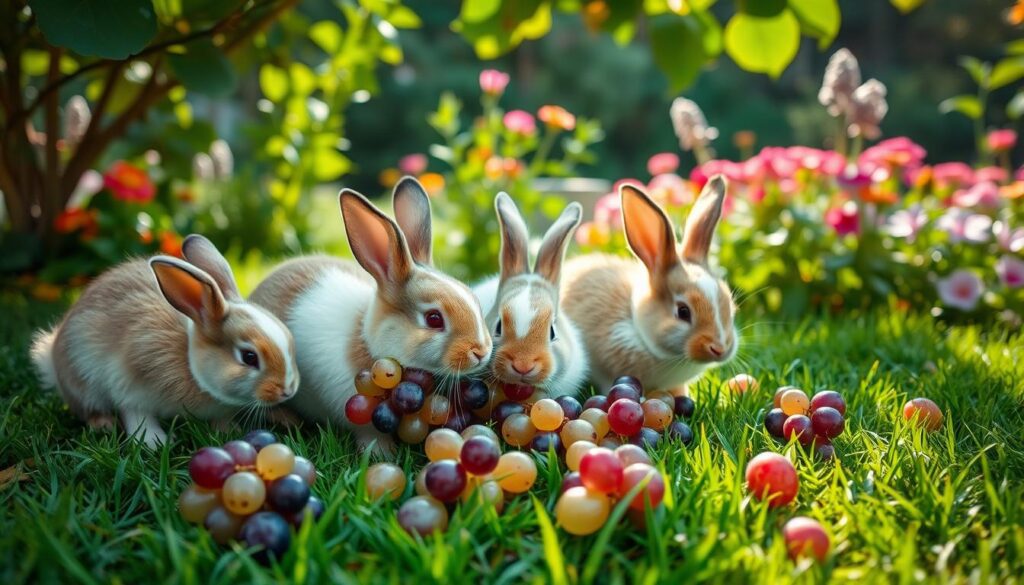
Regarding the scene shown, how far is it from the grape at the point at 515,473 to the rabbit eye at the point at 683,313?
0.84m

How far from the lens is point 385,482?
167 cm

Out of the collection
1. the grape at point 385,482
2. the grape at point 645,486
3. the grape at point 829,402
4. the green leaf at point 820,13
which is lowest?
the grape at point 829,402

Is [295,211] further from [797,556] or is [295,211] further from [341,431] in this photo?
[797,556]

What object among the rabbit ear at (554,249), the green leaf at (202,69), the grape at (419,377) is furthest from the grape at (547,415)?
the green leaf at (202,69)

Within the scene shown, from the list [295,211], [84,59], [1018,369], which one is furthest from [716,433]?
[295,211]

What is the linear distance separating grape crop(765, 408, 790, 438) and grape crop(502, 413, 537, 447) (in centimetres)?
59

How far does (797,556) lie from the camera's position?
4.71 feet

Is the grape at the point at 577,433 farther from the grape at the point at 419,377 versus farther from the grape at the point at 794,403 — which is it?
the grape at the point at 794,403

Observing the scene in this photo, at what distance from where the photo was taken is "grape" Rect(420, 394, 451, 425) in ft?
6.44

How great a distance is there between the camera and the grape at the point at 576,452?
1748 mm

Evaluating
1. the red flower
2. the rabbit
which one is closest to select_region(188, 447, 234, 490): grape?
the rabbit

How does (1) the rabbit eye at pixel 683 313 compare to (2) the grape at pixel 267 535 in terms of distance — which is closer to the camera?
(2) the grape at pixel 267 535

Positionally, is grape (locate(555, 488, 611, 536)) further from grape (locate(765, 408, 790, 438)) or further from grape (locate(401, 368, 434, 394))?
grape (locate(765, 408, 790, 438))

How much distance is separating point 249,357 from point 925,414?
171 centimetres
